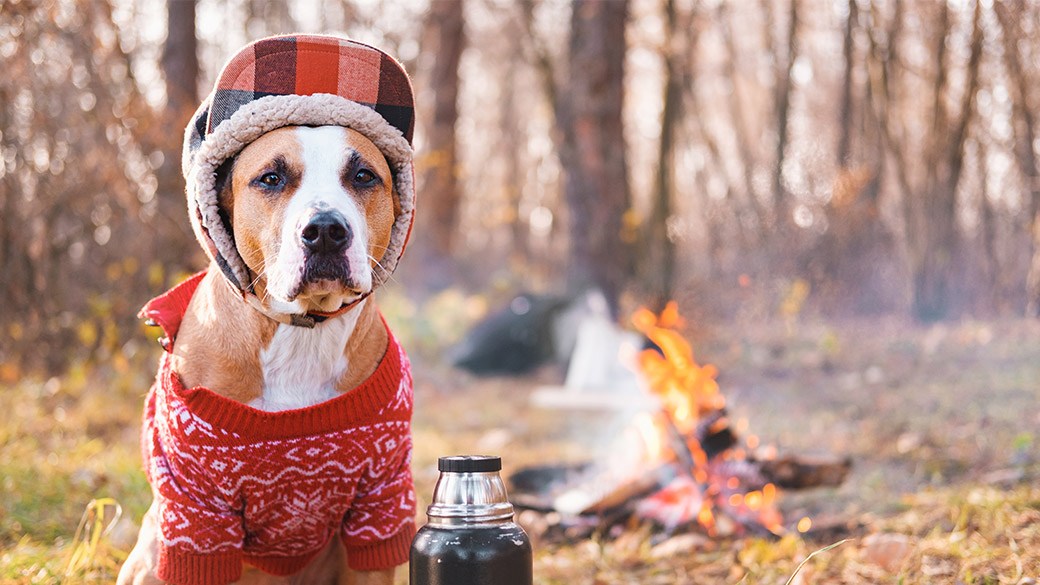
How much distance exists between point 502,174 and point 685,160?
5.30 metres

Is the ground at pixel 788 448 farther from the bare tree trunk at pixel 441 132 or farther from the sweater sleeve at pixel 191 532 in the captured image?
the bare tree trunk at pixel 441 132

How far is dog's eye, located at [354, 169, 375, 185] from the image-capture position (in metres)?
2.36

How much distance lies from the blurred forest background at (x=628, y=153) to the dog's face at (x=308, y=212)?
3.65 m

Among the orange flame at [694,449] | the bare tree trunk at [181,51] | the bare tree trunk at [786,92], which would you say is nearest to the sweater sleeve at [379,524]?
the orange flame at [694,449]

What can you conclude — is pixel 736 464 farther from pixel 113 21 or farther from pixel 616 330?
pixel 113 21

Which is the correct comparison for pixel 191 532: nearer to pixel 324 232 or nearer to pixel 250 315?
pixel 250 315

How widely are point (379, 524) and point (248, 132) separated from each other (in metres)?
1.01

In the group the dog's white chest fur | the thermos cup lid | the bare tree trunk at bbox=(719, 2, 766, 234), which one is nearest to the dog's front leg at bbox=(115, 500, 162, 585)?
the dog's white chest fur

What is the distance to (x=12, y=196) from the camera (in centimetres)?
584

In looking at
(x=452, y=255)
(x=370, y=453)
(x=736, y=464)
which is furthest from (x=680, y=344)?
(x=452, y=255)

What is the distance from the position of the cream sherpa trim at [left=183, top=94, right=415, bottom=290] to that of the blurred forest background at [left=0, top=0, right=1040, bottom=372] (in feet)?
11.6

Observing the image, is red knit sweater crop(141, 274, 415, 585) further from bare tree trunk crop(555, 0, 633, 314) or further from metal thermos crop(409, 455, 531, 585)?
bare tree trunk crop(555, 0, 633, 314)

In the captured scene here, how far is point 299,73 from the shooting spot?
2.35 metres

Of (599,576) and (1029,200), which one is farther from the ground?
(1029,200)
